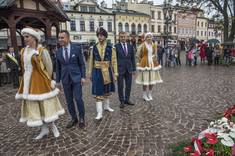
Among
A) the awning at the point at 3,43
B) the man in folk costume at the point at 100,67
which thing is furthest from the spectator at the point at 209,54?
the awning at the point at 3,43

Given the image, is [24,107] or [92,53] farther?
[92,53]

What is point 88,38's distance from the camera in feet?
132

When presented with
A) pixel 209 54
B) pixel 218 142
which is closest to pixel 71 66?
pixel 218 142

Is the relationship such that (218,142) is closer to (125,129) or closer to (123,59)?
(125,129)

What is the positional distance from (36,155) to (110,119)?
1.84 meters

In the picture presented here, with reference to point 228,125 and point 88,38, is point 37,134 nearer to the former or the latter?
point 228,125

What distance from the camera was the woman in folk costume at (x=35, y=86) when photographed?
3.19 m

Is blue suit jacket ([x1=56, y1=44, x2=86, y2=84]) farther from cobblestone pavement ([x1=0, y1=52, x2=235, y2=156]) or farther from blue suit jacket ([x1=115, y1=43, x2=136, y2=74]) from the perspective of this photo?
blue suit jacket ([x1=115, y1=43, x2=136, y2=74])

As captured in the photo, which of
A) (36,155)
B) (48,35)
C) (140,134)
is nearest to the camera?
(36,155)

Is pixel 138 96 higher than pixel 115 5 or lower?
lower

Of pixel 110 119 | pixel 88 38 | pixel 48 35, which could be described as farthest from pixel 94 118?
pixel 88 38

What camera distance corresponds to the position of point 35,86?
10.5 ft

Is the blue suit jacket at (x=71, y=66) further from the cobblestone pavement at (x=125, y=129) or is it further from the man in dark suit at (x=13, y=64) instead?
the man in dark suit at (x=13, y=64)

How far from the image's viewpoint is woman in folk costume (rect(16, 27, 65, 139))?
3.19m
